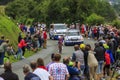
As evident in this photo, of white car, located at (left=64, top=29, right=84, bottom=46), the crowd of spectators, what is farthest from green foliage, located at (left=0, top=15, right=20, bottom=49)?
the crowd of spectators

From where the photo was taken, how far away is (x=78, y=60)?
57.5 feet

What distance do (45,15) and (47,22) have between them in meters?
1.22

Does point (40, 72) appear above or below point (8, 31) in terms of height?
above

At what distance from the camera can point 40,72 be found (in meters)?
11.9

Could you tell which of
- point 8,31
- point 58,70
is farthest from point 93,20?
point 58,70

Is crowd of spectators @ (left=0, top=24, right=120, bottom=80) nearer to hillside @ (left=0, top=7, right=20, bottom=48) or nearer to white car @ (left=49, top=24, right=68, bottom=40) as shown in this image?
hillside @ (left=0, top=7, right=20, bottom=48)

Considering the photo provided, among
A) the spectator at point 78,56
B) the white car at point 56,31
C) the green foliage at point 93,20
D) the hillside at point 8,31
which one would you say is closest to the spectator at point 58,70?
the spectator at point 78,56

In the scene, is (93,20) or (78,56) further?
(93,20)

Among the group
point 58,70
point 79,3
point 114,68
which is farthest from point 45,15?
point 58,70

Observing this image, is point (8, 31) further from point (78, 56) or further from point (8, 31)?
point (78, 56)

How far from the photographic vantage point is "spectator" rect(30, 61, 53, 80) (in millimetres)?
11875

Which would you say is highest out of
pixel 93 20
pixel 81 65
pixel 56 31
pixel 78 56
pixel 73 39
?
pixel 78 56

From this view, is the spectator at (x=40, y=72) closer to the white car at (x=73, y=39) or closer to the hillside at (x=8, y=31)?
the hillside at (x=8, y=31)

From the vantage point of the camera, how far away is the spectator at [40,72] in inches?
468
